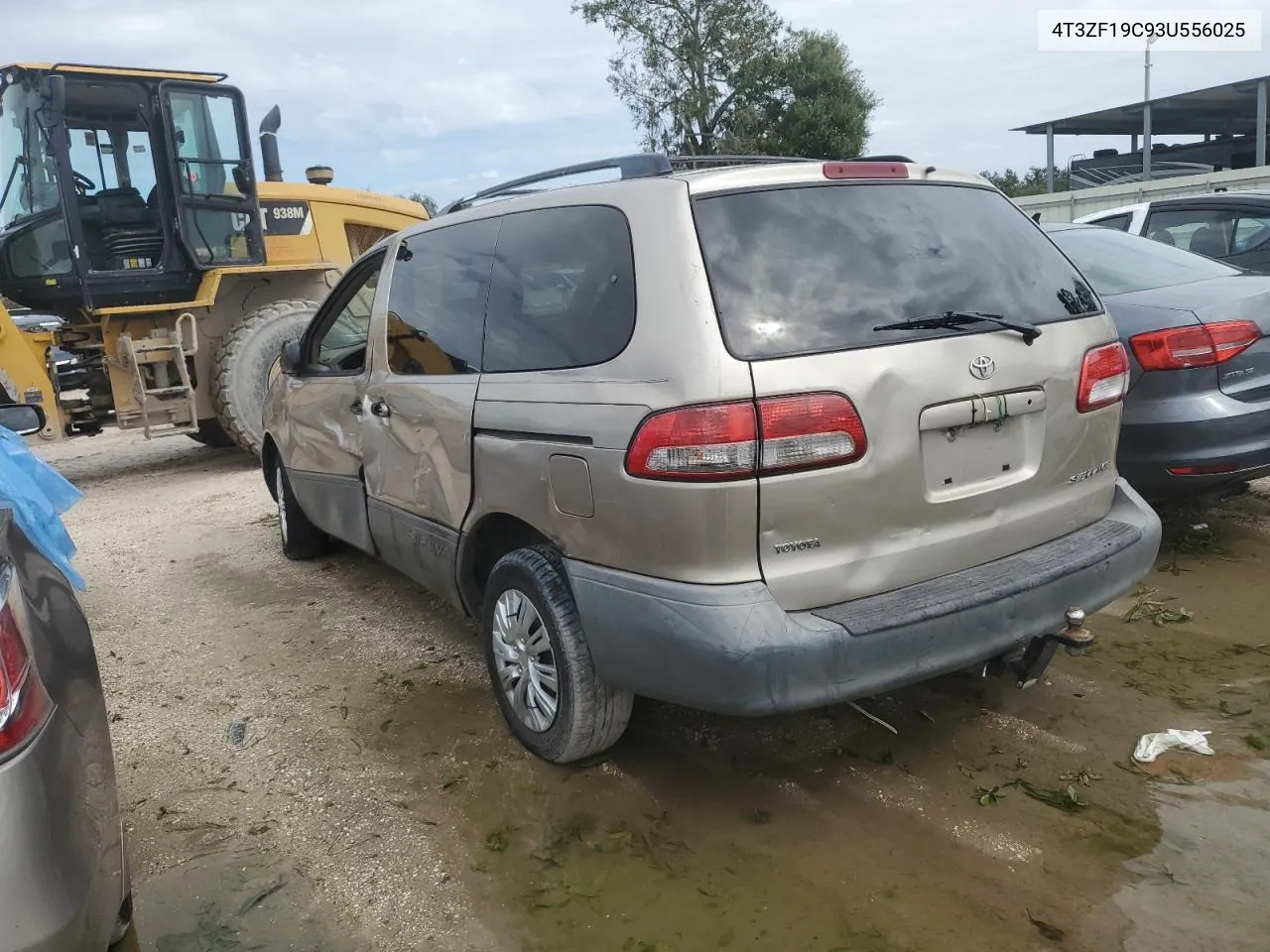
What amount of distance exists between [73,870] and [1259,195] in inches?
316

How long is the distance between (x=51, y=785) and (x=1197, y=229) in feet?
26.7

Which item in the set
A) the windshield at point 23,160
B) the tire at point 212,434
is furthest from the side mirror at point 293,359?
the tire at point 212,434

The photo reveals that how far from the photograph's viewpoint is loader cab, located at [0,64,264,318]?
761 cm

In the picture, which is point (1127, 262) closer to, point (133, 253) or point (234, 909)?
point (234, 909)

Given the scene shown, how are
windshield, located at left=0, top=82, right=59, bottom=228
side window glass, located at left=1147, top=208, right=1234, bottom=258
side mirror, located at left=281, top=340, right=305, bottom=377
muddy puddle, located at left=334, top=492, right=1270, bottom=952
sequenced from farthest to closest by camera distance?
windshield, located at left=0, top=82, right=59, bottom=228
side window glass, located at left=1147, top=208, right=1234, bottom=258
side mirror, located at left=281, top=340, right=305, bottom=377
muddy puddle, located at left=334, top=492, right=1270, bottom=952

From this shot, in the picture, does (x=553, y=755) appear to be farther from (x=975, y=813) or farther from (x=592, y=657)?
(x=975, y=813)

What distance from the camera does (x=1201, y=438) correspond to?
4141 millimetres

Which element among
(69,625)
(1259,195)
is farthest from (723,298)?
(1259,195)

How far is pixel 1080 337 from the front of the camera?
297 cm

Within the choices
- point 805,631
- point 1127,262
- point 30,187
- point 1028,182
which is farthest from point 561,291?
point 1028,182

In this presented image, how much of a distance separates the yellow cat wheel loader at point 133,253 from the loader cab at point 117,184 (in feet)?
0.04

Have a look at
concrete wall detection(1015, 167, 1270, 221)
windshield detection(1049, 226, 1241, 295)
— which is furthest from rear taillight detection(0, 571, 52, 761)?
concrete wall detection(1015, 167, 1270, 221)

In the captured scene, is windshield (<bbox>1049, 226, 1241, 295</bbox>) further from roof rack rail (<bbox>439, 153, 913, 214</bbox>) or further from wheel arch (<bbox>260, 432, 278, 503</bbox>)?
wheel arch (<bbox>260, 432, 278, 503</bbox>)

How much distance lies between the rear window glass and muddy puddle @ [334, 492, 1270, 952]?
4.48 ft
